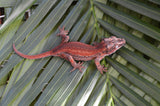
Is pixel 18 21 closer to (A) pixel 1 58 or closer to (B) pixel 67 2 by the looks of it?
(A) pixel 1 58

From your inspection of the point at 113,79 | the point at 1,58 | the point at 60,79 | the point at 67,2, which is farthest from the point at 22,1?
the point at 113,79

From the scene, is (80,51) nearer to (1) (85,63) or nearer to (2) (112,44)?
(1) (85,63)

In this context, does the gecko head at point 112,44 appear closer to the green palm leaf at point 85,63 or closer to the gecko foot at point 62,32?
the green palm leaf at point 85,63

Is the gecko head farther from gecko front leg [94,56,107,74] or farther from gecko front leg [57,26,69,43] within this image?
gecko front leg [57,26,69,43]

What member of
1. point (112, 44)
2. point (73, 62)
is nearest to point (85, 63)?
point (73, 62)

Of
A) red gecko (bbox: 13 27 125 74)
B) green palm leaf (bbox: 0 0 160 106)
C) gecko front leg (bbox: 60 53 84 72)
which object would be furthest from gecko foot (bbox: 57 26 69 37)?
gecko front leg (bbox: 60 53 84 72)

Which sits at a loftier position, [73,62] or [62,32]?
[62,32]

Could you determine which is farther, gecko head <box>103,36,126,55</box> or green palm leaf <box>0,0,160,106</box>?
gecko head <box>103,36,126,55</box>

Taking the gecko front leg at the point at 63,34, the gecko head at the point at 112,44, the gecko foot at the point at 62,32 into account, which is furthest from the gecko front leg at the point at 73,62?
the gecko head at the point at 112,44
